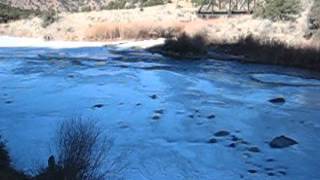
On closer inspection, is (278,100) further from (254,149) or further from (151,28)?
(151,28)

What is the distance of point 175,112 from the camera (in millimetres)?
15977

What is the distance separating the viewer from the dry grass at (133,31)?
34938mm

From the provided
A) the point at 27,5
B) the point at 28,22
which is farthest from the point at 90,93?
the point at 27,5

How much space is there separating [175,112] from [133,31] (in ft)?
66.2

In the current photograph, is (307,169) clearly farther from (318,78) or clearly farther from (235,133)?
(318,78)

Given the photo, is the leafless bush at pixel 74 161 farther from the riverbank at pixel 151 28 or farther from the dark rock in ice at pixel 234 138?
the riverbank at pixel 151 28

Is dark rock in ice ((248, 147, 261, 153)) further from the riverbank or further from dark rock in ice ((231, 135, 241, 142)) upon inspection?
the riverbank

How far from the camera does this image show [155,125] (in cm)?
1464

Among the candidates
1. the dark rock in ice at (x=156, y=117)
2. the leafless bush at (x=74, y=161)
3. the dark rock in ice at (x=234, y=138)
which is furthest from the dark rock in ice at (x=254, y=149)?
the leafless bush at (x=74, y=161)

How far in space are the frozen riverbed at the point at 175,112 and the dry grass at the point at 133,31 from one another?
28.2 feet

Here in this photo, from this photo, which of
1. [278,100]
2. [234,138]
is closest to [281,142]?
[234,138]

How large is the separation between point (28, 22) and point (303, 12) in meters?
19.6

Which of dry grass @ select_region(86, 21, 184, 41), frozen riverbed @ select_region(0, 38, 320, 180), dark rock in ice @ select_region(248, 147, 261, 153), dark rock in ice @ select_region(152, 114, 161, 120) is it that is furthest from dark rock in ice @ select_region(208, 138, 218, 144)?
dry grass @ select_region(86, 21, 184, 41)

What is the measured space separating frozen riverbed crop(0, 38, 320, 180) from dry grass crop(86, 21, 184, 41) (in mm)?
8606
